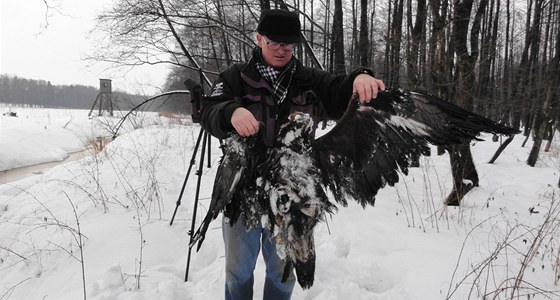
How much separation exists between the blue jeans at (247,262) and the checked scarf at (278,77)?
71 centimetres

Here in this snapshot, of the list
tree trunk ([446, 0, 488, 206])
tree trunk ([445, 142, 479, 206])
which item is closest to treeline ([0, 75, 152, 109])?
tree trunk ([446, 0, 488, 206])

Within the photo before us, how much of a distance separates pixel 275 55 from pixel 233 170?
2.15ft

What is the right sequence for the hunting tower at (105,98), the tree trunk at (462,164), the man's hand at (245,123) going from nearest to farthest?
the man's hand at (245,123)
the tree trunk at (462,164)
the hunting tower at (105,98)

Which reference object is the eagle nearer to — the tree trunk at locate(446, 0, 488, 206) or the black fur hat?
the black fur hat

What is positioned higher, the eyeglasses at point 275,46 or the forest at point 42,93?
the forest at point 42,93

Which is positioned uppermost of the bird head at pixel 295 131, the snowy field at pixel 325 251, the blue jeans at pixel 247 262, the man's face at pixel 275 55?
the man's face at pixel 275 55

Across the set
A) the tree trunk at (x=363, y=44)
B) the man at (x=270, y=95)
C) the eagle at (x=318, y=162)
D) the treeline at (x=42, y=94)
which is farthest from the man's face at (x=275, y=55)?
the treeline at (x=42, y=94)

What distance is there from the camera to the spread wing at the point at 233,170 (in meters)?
1.42

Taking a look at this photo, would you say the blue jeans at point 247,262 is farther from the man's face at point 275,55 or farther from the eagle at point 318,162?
the man's face at point 275,55

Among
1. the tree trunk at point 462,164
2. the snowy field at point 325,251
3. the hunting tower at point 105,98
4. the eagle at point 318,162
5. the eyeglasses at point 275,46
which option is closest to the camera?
the eagle at point 318,162

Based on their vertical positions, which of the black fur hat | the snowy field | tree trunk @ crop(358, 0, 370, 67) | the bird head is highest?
tree trunk @ crop(358, 0, 370, 67)

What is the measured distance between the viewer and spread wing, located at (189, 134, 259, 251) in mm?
1424

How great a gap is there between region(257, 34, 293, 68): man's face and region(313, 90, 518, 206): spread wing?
0.44 m

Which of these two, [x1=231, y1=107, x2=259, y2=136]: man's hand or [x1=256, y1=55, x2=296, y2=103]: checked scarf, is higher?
[x1=256, y1=55, x2=296, y2=103]: checked scarf
